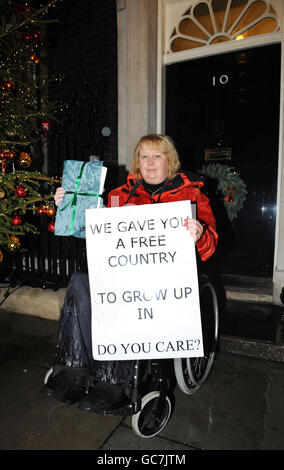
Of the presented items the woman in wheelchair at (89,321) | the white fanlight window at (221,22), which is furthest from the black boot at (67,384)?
the white fanlight window at (221,22)

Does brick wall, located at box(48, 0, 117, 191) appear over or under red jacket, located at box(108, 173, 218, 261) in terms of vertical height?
over

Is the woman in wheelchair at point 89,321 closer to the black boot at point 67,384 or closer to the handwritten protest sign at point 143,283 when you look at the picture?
the black boot at point 67,384

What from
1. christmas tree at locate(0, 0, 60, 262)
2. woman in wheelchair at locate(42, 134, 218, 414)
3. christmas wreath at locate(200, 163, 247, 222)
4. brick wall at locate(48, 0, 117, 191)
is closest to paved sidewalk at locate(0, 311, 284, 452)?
woman in wheelchair at locate(42, 134, 218, 414)

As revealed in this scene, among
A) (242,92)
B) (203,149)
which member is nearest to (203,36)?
(242,92)

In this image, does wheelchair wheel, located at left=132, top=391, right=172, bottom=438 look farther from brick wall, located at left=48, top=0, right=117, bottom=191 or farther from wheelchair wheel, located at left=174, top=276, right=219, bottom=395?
brick wall, located at left=48, top=0, right=117, bottom=191

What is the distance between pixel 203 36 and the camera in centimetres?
421

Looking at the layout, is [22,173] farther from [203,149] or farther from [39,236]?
[203,149]

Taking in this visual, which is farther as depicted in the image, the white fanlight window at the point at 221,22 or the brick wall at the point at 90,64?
the brick wall at the point at 90,64

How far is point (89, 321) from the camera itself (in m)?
1.89

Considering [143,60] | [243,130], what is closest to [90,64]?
[143,60]

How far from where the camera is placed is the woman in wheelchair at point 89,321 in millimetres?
1711

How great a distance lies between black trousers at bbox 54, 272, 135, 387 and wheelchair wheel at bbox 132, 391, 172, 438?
22 cm

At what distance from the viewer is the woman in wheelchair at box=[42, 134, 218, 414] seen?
171 centimetres

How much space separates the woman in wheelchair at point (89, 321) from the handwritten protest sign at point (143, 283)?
0.12 m
